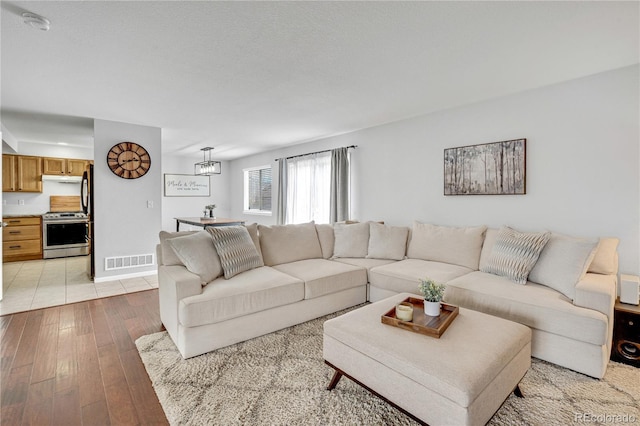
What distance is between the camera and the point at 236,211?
28.8 feet

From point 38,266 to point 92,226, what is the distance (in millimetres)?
2109

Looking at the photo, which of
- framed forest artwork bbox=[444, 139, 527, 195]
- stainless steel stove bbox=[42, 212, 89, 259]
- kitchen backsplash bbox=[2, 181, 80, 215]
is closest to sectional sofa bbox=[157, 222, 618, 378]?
framed forest artwork bbox=[444, 139, 527, 195]

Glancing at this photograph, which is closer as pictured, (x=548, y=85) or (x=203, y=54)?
(x=203, y=54)

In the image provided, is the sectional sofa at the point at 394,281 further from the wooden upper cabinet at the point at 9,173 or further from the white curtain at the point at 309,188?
the wooden upper cabinet at the point at 9,173

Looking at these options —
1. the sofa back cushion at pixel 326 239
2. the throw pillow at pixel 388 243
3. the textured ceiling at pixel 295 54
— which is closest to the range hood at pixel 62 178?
the textured ceiling at pixel 295 54

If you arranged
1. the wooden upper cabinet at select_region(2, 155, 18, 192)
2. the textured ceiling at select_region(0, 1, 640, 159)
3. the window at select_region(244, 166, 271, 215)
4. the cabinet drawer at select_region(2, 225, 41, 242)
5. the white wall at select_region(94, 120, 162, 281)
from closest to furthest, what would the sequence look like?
the textured ceiling at select_region(0, 1, 640, 159)
the white wall at select_region(94, 120, 162, 281)
the cabinet drawer at select_region(2, 225, 41, 242)
the wooden upper cabinet at select_region(2, 155, 18, 192)
the window at select_region(244, 166, 271, 215)

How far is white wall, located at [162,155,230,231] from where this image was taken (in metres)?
8.08

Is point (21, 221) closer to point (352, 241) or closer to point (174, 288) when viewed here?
point (174, 288)

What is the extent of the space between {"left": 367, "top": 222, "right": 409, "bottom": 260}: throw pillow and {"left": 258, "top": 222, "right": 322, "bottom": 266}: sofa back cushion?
2.31 feet

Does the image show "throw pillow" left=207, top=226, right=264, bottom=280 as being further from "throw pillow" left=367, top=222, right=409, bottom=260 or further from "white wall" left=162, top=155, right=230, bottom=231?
"white wall" left=162, top=155, right=230, bottom=231

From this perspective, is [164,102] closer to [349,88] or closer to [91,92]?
[91,92]

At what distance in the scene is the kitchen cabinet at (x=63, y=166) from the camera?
6457 mm

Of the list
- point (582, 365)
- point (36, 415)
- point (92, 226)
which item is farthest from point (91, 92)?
point (582, 365)

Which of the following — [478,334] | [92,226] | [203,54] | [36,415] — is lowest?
[36,415]
